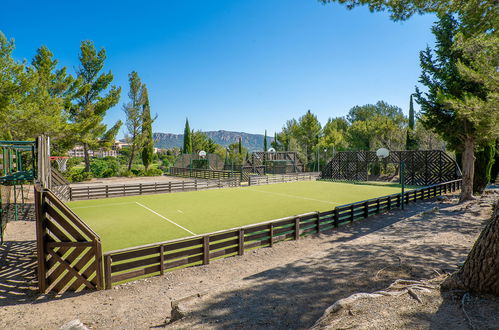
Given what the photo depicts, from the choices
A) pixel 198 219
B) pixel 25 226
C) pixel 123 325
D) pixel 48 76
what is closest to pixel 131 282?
pixel 123 325

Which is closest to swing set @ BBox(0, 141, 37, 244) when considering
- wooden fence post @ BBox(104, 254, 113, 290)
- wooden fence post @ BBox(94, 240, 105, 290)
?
wooden fence post @ BBox(94, 240, 105, 290)

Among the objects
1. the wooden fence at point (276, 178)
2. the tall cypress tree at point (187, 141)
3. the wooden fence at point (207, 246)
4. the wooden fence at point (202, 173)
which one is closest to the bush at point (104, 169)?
the wooden fence at point (202, 173)

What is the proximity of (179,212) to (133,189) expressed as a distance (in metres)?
7.63

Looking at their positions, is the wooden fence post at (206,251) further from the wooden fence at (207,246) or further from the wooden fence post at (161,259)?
the wooden fence post at (161,259)

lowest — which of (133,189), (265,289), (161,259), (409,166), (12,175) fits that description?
(265,289)

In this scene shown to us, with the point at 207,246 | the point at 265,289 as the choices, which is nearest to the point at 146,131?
the point at 207,246

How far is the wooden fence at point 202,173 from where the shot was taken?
1192 inches

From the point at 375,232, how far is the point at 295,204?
6.58 metres

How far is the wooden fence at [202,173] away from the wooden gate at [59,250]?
23281 millimetres

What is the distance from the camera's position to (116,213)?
547 inches

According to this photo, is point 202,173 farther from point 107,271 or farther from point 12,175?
point 107,271

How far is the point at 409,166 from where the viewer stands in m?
28.2

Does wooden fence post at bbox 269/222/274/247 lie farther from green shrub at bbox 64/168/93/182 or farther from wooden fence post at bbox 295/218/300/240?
green shrub at bbox 64/168/93/182

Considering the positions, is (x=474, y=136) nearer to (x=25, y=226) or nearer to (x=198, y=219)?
(x=198, y=219)
